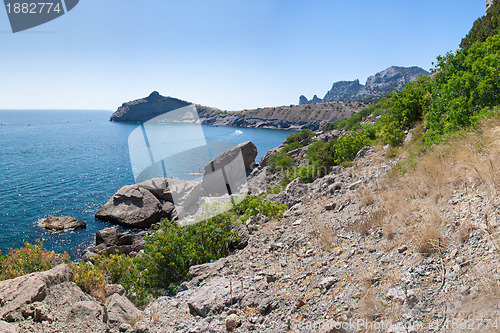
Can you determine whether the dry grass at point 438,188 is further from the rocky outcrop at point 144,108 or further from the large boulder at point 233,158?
the rocky outcrop at point 144,108

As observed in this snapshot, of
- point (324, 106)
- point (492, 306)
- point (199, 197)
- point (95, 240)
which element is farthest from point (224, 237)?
point (324, 106)

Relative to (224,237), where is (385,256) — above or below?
above

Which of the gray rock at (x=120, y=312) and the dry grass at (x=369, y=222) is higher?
the dry grass at (x=369, y=222)

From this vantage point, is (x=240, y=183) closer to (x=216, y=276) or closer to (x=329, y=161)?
(x=329, y=161)

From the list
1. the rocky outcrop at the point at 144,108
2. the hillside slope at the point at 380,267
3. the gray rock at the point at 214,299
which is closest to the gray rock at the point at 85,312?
the hillside slope at the point at 380,267

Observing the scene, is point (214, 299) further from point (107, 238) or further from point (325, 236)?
point (107, 238)

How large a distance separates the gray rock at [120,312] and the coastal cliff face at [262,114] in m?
116

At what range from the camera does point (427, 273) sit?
4.27 metres

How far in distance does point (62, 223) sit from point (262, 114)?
5815 inches

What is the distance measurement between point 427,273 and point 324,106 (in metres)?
163

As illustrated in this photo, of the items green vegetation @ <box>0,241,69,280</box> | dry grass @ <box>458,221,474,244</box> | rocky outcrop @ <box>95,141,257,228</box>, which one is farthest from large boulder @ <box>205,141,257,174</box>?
dry grass @ <box>458,221,474,244</box>

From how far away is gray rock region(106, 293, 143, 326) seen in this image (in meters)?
6.32

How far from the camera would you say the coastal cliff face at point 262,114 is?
142875 millimetres

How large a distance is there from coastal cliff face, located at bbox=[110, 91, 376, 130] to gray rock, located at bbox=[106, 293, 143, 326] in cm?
11648
